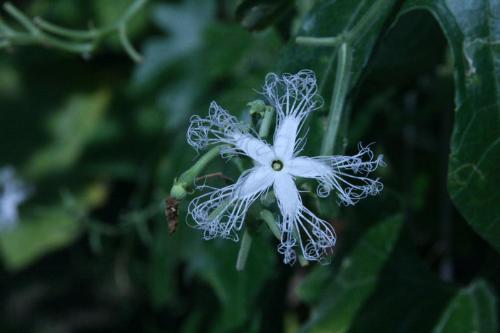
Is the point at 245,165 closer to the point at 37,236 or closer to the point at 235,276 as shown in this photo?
the point at 235,276

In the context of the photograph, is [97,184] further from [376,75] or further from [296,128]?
[296,128]

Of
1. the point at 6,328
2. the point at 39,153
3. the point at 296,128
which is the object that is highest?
the point at 39,153

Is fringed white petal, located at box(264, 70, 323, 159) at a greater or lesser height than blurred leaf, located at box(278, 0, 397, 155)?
lesser

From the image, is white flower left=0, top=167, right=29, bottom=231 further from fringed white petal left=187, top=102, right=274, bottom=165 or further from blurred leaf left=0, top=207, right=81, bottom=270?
fringed white petal left=187, top=102, right=274, bottom=165

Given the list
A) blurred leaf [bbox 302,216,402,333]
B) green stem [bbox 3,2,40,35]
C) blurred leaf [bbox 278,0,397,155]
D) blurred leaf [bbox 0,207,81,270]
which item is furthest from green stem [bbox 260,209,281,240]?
blurred leaf [bbox 0,207,81,270]

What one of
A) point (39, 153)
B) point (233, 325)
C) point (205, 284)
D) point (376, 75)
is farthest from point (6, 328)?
point (376, 75)

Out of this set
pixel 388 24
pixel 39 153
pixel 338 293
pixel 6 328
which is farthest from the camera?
pixel 6 328
